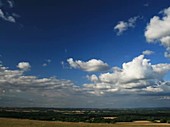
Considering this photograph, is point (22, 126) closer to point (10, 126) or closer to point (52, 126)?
point (10, 126)

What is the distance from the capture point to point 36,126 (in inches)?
3110

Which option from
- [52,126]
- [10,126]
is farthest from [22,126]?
[52,126]

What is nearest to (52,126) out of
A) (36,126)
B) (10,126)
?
(36,126)

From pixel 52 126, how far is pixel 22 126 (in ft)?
26.6

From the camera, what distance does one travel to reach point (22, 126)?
77000 mm

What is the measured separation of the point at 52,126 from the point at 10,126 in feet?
36.8

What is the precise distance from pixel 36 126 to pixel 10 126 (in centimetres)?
714

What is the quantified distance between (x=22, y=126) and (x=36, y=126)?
4.02 metres

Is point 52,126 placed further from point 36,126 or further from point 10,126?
point 10,126

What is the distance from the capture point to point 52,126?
78000 mm

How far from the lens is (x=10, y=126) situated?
76062 millimetres
